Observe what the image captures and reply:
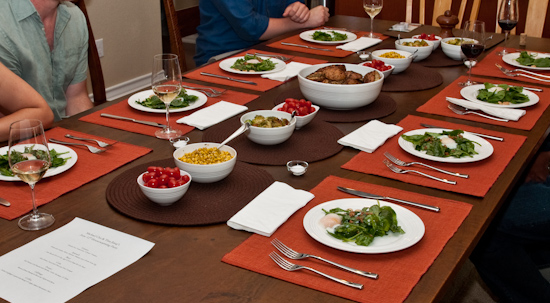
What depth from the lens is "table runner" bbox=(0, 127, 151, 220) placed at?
1.28 metres

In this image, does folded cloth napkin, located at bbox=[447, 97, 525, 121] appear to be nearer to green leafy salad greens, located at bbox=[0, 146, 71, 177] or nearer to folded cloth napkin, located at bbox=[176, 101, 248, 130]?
folded cloth napkin, located at bbox=[176, 101, 248, 130]

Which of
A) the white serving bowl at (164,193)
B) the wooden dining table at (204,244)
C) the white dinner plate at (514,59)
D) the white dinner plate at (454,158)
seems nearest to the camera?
the wooden dining table at (204,244)

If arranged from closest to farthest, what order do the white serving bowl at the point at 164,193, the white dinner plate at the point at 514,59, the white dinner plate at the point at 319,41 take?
the white serving bowl at the point at 164,193 < the white dinner plate at the point at 514,59 < the white dinner plate at the point at 319,41

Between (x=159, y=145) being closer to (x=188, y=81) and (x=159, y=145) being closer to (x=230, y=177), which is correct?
(x=230, y=177)

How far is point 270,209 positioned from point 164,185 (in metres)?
0.22

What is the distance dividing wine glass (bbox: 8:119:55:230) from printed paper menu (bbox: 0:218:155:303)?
6cm

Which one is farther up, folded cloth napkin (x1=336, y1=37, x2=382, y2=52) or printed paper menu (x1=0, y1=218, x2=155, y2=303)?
printed paper menu (x1=0, y1=218, x2=155, y2=303)

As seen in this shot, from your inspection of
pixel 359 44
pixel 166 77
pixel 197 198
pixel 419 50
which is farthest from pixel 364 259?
pixel 359 44

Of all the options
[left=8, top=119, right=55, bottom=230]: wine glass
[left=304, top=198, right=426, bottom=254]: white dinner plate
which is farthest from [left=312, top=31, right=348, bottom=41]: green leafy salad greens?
[left=8, top=119, right=55, bottom=230]: wine glass

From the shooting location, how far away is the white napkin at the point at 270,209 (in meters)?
1.17

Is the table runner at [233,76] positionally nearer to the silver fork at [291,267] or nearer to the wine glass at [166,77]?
the wine glass at [166,77]

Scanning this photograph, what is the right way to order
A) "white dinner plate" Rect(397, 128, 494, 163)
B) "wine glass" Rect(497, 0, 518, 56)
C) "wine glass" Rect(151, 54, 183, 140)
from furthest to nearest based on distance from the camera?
"wine glass" Rect(497, 0, 518, 56)
"wine glass" Rect(151, 54, 183, 140)
"white dinner plate" Rect(397, 128, 494, 163)

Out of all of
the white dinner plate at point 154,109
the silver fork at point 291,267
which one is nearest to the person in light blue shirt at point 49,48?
the white dinner plate at point 154,109

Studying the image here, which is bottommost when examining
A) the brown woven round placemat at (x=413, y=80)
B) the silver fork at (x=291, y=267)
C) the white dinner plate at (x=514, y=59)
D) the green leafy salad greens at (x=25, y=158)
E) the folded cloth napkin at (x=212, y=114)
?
the white dinner plate at (x=514, y=59)
